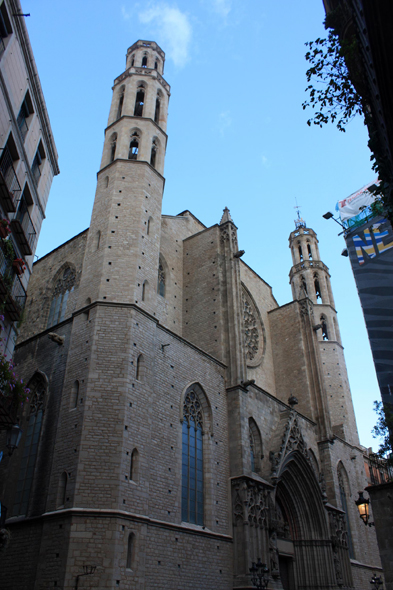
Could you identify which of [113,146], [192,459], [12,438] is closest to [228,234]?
[113,146]

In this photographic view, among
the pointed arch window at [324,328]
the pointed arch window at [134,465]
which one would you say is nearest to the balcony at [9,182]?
the pointed arch window at [134,465]

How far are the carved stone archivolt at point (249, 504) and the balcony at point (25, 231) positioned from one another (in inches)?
357

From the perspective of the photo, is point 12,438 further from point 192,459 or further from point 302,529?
point 302,529

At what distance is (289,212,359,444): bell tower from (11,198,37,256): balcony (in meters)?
15.3

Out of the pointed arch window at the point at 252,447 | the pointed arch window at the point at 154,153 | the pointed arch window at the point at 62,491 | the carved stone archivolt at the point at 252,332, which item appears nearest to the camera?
the pointed arch window at the point at 62,491

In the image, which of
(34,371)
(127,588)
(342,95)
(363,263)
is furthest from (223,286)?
(342,95)

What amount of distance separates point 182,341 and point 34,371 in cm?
460

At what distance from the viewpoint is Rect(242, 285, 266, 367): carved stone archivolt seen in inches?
869

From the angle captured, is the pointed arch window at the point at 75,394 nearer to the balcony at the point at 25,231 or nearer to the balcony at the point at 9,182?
the balcony at the point at 25,231

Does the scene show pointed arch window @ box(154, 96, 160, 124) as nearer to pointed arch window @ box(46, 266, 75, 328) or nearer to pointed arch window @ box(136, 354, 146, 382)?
pointed arch window @ box(46, 266, 75, 328)

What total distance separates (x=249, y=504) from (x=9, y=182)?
11076mm

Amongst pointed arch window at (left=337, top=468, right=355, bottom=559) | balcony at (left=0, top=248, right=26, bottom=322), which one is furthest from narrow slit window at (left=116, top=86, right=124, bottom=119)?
pointed arch window at (left=337, top=468, right=355, bottom=559)

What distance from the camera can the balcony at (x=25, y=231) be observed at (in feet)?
39.5

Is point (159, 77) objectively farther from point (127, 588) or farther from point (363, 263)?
point (127, 588)
